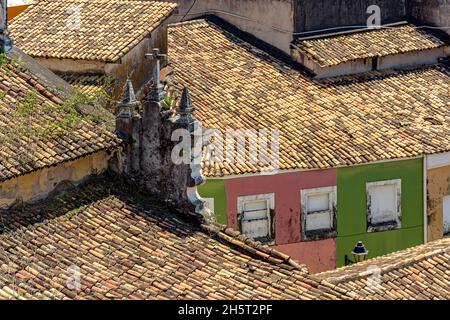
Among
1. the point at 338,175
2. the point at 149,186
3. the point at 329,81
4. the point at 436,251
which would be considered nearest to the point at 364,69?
the point at 329,81

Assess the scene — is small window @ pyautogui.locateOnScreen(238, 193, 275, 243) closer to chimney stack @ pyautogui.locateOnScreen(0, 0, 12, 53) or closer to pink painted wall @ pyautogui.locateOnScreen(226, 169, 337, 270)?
pink painted wall @ pyautogui.locateOnScreen(226, 169, 337, 270)

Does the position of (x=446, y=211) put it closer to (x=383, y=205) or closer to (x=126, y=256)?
(x=383, y=205)

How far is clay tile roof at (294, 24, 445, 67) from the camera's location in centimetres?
4428

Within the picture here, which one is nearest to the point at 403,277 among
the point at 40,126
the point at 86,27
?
the point at 40,126

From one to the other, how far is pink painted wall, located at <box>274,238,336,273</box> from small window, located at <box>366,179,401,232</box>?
129 cm

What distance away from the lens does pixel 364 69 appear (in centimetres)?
4478

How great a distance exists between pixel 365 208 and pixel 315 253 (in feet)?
6.07

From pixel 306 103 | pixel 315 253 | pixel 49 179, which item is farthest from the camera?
pixel 306 103

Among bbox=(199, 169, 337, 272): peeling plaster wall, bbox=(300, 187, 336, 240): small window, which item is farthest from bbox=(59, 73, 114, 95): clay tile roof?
A: bbox=(300, 187, 336, 240): small window

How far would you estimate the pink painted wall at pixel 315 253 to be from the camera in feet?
131

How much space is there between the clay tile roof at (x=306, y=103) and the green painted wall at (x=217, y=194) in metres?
0.45

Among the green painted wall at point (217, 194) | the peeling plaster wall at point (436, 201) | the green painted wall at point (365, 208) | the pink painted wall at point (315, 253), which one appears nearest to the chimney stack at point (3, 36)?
the green painted wall at point (217, 194)

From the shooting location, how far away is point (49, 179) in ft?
95.5

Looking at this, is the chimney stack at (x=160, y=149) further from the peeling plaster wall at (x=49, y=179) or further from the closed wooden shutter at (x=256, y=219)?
the closed wooden shutter at (x=256, y=219)
